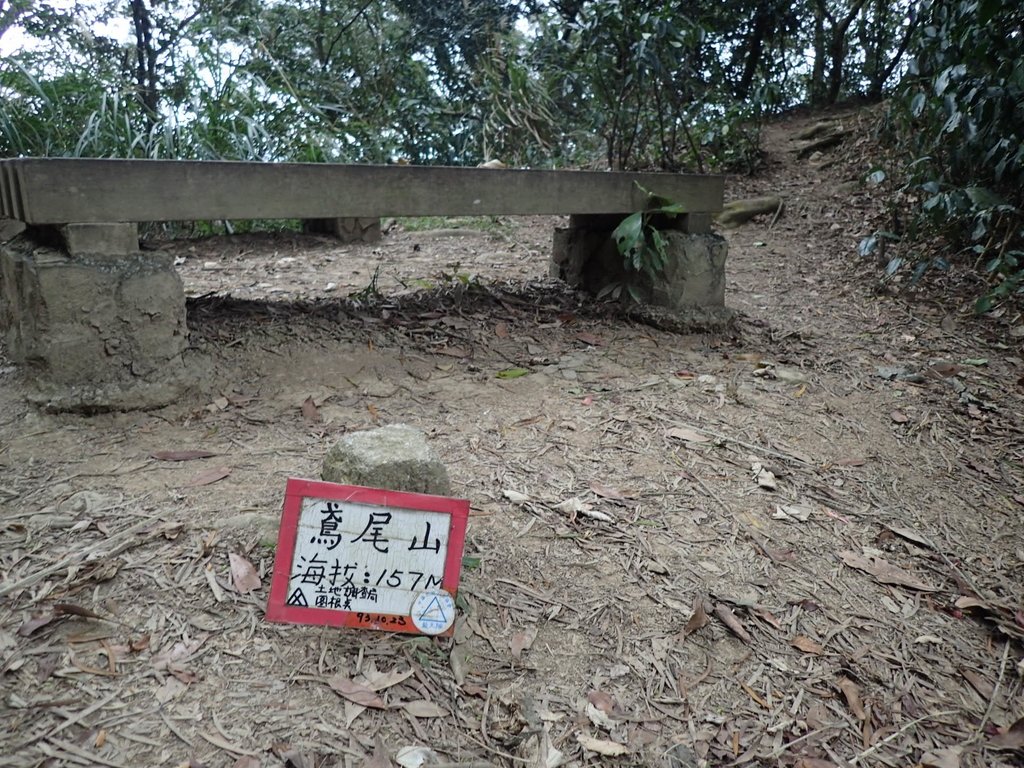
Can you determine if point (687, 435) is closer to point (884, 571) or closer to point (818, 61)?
point (884, 571)

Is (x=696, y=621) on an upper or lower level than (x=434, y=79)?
lower

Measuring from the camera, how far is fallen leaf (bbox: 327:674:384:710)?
1.43m

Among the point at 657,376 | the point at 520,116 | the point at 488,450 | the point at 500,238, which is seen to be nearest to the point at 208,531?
the point at 488,450

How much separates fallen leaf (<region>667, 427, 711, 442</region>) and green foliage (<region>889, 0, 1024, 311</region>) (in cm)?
213

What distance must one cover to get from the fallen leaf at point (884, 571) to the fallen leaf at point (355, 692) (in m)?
1.36

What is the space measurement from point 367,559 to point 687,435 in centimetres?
142

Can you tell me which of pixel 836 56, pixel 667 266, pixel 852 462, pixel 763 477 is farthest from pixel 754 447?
pixel 836 56

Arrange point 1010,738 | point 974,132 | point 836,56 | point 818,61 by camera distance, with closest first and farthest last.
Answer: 1. point 1010,738
2. point 974,132
3. point 836,56
4. point 818,61

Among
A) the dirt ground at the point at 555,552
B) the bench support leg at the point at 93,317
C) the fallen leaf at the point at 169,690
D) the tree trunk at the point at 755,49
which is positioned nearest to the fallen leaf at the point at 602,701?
the dirt ground at the point at 555,552

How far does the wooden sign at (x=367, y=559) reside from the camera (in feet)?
4.89

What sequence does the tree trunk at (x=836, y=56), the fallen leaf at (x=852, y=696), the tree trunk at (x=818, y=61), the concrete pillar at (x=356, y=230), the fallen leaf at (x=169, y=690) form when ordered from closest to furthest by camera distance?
the fallen leaf at (x=169, y=690) → the fallen leaf at (x=852, y=696) → the concrete pillar at (x=356, y=230) → the tree trunk at (x=836, y=56) → the tree trunk at (x=818, y=61)

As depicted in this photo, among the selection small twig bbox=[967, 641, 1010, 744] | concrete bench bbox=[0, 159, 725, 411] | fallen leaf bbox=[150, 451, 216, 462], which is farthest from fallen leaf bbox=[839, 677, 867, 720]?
concrete bench bbox=[0, 159, 725, 411]

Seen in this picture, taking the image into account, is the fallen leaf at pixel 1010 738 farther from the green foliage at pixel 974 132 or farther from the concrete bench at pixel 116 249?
the green foliage at pixel 974 132

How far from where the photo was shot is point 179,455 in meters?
2.22
